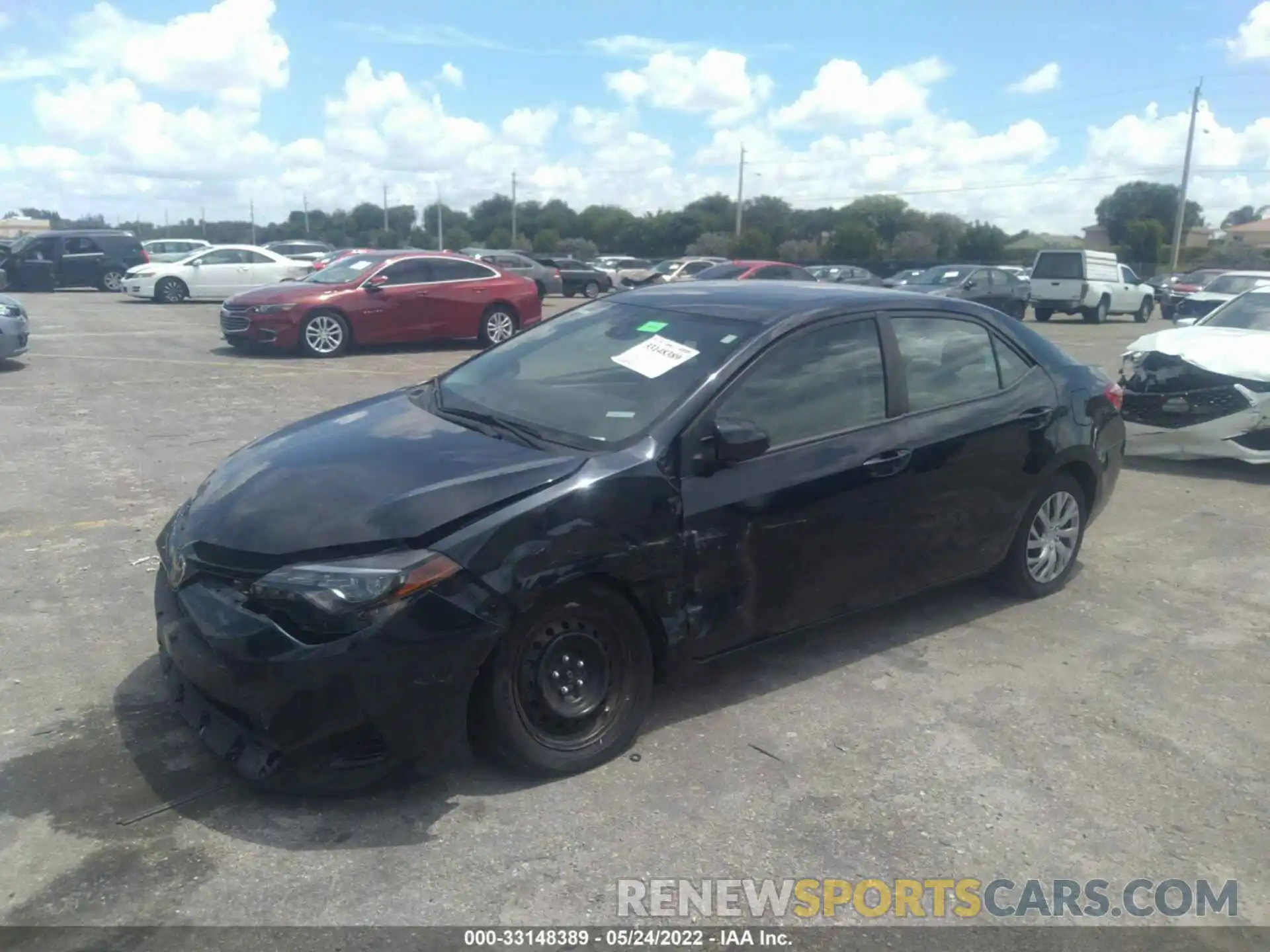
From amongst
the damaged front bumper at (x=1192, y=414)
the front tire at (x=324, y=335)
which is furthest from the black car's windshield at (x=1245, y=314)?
the front tire at (x=324, y=335)

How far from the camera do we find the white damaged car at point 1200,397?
855cm

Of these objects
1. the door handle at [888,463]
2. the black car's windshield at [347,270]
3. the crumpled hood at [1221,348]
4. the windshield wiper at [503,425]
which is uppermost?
the black car's windshield at [347,270]

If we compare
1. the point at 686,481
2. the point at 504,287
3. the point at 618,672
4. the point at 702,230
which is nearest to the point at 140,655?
the point at 618,672

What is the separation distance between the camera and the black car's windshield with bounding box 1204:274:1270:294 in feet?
80.1

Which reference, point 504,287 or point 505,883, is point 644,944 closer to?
point 505,883

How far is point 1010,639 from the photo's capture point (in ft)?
16.8

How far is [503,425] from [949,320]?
2286mm

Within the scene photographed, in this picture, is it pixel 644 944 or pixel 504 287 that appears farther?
pixel 504 287

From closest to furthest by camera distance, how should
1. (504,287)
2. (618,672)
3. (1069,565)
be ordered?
(618,672) < (1069,565) < (504,287)

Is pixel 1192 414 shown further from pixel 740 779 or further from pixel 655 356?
pixel 740 779

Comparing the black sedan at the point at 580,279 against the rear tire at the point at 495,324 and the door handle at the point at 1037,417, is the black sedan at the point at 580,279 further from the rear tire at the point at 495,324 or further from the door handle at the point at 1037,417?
the door handle at the point at 1037,417

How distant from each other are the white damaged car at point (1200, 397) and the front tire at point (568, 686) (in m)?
6.23

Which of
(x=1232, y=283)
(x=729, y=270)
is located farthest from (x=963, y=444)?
(x=1232, y=283)

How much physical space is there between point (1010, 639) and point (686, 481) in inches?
83.0
